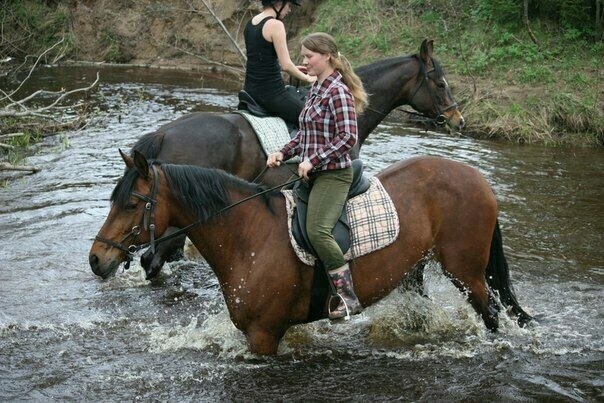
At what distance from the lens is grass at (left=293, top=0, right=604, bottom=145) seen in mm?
14227

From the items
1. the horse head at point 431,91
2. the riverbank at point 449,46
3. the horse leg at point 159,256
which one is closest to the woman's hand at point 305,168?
the horse leg at point 159,256

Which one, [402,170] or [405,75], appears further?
[405,75]

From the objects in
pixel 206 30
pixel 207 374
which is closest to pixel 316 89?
pixel 207 374

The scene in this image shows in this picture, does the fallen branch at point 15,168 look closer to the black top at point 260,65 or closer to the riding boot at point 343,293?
the black top at point 260,65

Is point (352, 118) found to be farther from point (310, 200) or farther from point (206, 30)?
point (206, 30)

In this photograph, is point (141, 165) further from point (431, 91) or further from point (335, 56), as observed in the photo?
point (431, 91)

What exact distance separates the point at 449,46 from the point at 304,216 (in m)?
13.4

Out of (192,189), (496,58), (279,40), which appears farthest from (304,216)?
(496,58)

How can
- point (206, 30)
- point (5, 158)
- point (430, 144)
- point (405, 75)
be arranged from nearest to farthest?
1. point (405, 75)
2. point (5, 158)
3. point (430, 144)
4. point (206, 30)

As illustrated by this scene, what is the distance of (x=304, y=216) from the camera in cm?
545

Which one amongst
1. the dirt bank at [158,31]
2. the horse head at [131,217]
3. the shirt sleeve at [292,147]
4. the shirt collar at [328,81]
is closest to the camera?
the horse head at [131,217]

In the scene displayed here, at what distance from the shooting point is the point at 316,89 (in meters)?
5.37

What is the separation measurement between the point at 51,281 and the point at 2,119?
5566 mm

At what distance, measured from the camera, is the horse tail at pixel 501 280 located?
614cm
